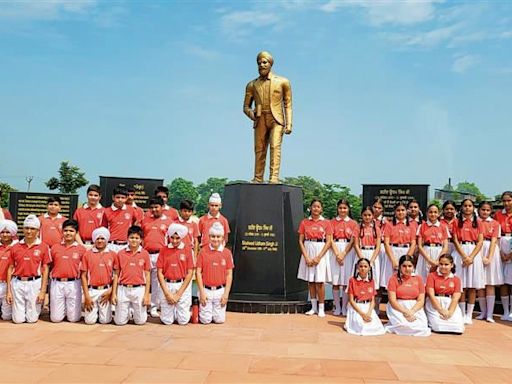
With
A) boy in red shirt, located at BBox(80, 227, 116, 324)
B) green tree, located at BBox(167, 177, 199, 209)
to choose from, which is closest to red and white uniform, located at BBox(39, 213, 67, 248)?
boy in red shirt, located at BBox(80, 227, 116, 324)

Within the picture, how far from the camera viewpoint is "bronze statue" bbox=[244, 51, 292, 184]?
801 cm

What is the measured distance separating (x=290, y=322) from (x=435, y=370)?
2.41 meters

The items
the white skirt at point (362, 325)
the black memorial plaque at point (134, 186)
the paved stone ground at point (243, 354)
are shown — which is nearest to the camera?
the paved stone ground at point (243, 354)

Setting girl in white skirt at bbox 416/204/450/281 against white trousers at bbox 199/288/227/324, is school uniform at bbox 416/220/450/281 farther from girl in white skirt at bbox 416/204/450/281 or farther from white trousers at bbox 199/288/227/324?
white trousers at bbox 199/288/227/324

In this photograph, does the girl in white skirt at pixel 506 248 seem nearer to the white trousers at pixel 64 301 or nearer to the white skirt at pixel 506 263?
the white skirt at pixel 506 263

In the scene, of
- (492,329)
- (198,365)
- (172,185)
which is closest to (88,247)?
(198,365)

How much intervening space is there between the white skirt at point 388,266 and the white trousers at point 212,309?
7.63 ft

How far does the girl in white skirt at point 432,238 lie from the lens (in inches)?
271

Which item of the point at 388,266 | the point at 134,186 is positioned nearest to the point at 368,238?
the point at 388,266

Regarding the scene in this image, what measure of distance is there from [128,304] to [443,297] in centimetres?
380

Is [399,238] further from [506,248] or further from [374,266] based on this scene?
[506,248]

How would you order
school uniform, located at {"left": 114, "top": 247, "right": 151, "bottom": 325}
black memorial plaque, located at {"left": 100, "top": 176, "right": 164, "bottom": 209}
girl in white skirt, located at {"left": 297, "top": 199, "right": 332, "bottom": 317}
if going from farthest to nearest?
black memorial plaque, located at {"left": 100, "top": 176, "right": 164, "bottom": 209}
girl in white skirt, located at {"left": 297, "top": 199, "right": 332, "bottom": 317}
school uniform, located at {"left": 114, "top": 247, "right": 151, "bottom": 325}

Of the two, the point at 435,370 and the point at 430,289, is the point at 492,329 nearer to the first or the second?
the point at 430,289

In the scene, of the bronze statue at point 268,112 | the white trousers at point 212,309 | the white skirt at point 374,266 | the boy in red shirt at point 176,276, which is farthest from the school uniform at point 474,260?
the boy in red shirt at point 176,276
